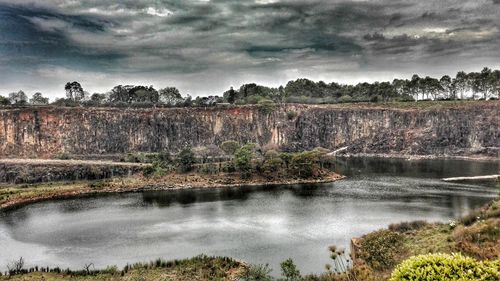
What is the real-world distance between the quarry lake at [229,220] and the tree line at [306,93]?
66.2 meters

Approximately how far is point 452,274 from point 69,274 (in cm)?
2777

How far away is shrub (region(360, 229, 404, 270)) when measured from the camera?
26.8 m

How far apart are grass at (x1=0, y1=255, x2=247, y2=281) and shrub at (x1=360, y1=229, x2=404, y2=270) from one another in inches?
353

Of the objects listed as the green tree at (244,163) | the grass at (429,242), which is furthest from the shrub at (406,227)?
the green tree at (244,163)

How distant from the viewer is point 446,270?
1131cm

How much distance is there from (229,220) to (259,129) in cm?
7703

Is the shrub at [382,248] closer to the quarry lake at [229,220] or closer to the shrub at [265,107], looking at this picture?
the quarry lake at [229,220]

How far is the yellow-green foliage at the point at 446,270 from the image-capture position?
11312mm

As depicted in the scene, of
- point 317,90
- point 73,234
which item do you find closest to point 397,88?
point 317,90

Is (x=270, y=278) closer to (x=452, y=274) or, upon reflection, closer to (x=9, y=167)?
(x=452, y=274)

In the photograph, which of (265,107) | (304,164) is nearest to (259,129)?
(265,107)

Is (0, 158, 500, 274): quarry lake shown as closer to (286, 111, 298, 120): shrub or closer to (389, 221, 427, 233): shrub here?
(389, 221, 427, 233): shrub

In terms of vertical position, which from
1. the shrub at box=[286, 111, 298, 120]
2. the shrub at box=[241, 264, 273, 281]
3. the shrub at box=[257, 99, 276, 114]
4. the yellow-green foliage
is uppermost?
the shrub at box=[257, 99, 276, 114]

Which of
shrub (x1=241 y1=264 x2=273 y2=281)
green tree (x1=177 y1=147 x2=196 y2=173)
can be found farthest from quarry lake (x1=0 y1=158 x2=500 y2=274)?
green tree (x1=177 y1=147 x2=196 y2=173)
